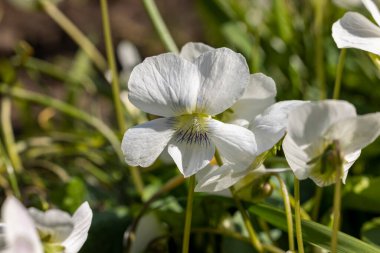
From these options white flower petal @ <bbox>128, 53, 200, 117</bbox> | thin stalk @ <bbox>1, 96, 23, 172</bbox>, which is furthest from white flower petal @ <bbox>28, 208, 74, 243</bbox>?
thin stalk @ <bbox>1, 96, 23, 172</bbox>

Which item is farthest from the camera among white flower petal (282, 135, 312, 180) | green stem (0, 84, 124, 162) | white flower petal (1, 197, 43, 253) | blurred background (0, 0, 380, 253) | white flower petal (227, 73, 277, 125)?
green stem (0, 84, 124, 162)

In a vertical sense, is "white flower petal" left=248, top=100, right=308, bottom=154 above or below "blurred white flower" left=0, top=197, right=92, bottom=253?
above

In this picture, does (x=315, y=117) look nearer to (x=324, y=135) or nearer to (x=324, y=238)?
(x=324, y=135)

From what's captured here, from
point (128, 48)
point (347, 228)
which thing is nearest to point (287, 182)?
point (347, 228)

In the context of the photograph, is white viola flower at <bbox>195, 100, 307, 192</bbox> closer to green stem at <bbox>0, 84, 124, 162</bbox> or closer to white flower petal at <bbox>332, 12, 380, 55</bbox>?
white flower petal at <bbox>332, 12, 380, 55</bbox>

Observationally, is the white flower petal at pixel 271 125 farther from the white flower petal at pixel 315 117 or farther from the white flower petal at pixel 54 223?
the white flower petal at pixel 54 223

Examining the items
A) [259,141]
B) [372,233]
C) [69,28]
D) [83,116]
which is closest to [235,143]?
[259,141]

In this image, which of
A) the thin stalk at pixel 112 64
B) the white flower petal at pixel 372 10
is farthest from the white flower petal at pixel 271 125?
the thin stalk at pixel 112 64
